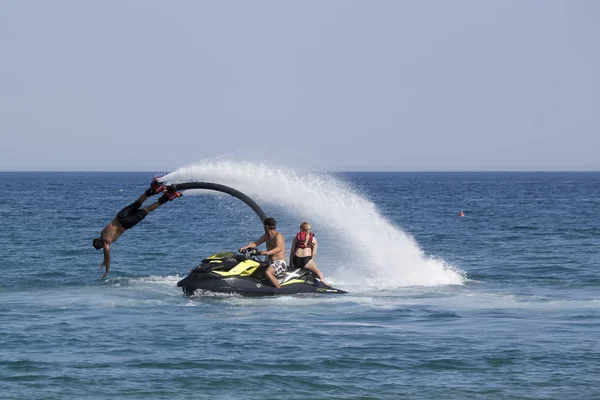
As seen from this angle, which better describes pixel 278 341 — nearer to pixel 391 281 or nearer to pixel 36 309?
pixel 36 309

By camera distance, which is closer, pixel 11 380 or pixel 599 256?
pixel 11 380

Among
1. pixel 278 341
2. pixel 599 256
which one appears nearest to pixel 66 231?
pixel 599 256

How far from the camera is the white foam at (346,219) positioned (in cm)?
2555

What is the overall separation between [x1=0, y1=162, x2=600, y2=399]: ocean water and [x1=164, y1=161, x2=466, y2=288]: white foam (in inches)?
2.0

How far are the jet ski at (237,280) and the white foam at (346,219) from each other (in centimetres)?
270

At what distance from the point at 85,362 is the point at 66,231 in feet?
118

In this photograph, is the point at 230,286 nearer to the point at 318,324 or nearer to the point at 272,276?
the point at 272,276

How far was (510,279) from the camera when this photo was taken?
27.9 metres

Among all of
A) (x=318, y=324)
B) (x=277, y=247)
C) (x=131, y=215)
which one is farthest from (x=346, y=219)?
(x=318, y=324)

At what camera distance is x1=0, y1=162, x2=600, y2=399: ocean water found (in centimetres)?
1420

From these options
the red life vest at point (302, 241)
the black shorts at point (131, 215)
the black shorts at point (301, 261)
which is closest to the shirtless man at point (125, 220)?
the black shorts at point (131, 215)

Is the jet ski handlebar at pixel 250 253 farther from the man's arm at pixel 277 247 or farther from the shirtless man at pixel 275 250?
the man's arm at pixel 277 247

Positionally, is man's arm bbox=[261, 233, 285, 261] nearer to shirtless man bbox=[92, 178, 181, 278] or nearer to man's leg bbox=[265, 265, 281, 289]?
man's leg bbox=[265, 265, 281, 289]

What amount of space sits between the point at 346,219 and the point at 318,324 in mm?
10414
